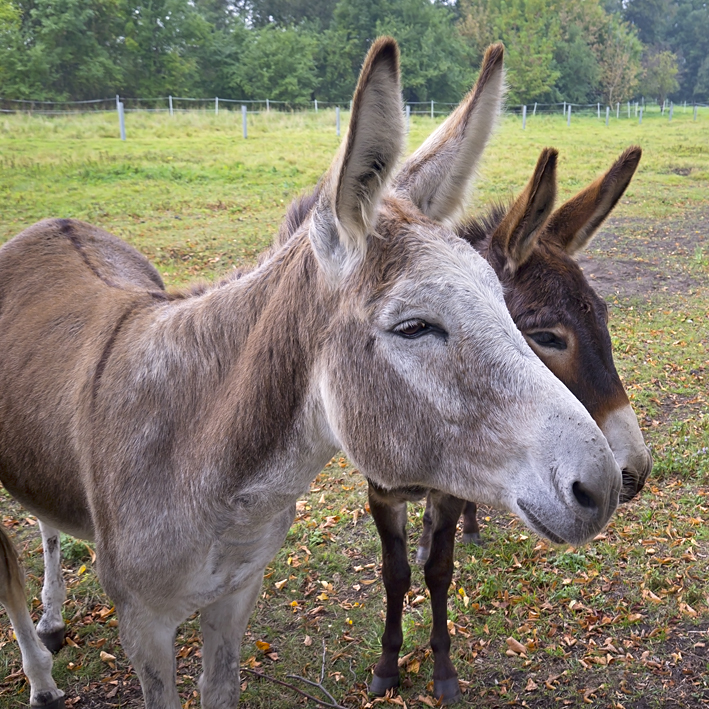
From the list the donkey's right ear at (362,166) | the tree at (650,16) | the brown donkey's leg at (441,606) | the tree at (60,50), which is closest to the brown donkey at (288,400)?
the donkey's right ear at (362,166)

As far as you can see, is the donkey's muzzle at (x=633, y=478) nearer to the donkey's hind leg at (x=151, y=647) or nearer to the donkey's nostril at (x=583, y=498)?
the donkey's nostril at (x=583, y=498)

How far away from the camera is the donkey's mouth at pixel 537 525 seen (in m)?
1.44

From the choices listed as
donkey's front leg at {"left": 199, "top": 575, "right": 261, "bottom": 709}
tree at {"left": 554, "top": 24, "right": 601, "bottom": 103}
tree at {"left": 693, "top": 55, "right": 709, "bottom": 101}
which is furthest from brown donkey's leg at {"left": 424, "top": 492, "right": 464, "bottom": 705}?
tree at {"left": 693, "top": 55, "right": 709, "bottom": 101}

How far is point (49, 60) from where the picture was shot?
1145 inches

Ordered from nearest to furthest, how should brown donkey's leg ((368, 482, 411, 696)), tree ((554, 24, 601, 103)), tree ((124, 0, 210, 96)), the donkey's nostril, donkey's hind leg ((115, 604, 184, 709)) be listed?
the donkey's nostril, donkey's hind leg ((115, 604, 184, 709)), brown donkey's leg ((368, 482, 411, 696)), tree ((124, 0, 210, 96)), tree ((554, 24, 601, 103))

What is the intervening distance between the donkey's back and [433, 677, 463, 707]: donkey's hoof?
1.85m

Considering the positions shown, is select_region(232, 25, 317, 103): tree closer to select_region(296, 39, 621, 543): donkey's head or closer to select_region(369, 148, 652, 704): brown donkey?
select_region(369, 148, 652, 704): brown donkey

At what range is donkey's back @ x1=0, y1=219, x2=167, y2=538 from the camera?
2.36 metres

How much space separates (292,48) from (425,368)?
38.5m

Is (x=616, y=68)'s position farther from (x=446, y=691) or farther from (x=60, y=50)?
(x=446, y=691)

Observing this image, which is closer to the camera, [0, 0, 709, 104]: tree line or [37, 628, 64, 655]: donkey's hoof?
[37, 628, 64, 655]: donkey's hoof

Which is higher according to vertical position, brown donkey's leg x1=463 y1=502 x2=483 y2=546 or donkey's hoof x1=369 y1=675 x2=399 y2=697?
brown donkey's leg x1=463 y1=502 x2=483 y2=546

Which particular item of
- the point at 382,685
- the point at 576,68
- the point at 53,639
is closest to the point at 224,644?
the point at 382,685

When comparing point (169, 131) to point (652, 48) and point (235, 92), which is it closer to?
point (235, 92)
